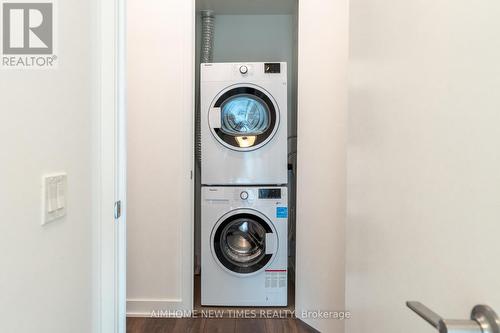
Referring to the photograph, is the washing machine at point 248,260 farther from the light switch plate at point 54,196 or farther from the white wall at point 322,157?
the light switch plate at point 54,196

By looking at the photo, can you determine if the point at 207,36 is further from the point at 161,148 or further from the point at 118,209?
the point at 118,209

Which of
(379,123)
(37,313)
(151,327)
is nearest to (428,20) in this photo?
(379,123)

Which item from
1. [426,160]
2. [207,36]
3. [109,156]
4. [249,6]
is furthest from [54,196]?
[249,6]

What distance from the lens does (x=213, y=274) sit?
2338mm

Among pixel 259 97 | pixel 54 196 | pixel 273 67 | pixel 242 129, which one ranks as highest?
pixel 273 67

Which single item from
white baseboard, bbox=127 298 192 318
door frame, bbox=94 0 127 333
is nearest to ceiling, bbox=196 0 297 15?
door frame, bbox=94 0 127 333

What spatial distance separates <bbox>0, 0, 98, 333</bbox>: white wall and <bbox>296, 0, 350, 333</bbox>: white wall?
1.36 m

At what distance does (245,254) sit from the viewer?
2.41 metres

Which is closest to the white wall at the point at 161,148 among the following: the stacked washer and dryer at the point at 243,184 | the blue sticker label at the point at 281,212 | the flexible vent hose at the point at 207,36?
the stacked washer and dryer at the point at 243,184

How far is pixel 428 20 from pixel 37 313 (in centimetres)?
104

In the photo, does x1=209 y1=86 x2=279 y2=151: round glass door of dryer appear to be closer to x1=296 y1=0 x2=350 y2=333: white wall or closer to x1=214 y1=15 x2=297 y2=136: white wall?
x1=296 y1=0 x2=350 y2=333: white wall

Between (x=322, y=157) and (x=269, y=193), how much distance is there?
528mm
